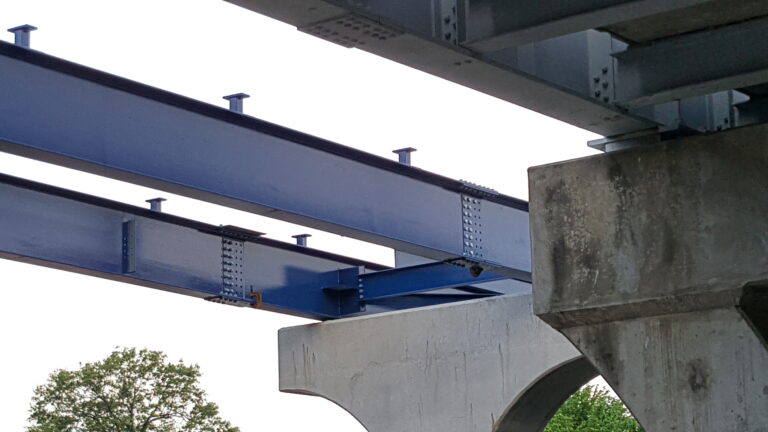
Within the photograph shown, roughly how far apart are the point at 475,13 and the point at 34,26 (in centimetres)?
477

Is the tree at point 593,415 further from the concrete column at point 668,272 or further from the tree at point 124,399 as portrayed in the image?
the concrete column at point 668,272

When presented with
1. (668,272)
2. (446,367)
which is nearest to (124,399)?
(446,367)

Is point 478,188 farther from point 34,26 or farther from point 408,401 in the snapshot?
point 34,26

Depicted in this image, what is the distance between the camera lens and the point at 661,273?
9.12m

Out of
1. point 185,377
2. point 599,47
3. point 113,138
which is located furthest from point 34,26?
point 185,377

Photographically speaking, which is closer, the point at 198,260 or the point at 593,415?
the point at 198,260

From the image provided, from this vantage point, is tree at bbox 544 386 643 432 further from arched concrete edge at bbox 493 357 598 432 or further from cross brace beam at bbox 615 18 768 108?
cross brace beam at bbox 615 18 768 108

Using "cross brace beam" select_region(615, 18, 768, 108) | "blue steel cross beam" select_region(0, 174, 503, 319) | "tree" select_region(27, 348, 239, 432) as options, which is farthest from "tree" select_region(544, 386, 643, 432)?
"cross brace beam" select_region(615, 18, 768, 108)

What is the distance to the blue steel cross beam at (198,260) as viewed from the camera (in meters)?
13.4

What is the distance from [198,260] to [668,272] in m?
6.97

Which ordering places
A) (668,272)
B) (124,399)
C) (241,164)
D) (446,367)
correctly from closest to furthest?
1. (668,272)
2. (241,164)
3. (446,367)
4. (124,399)

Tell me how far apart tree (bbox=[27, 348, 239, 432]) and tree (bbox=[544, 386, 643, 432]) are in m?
11.8

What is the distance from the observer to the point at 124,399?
136 feet

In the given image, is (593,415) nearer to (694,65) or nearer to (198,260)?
(198,260)
